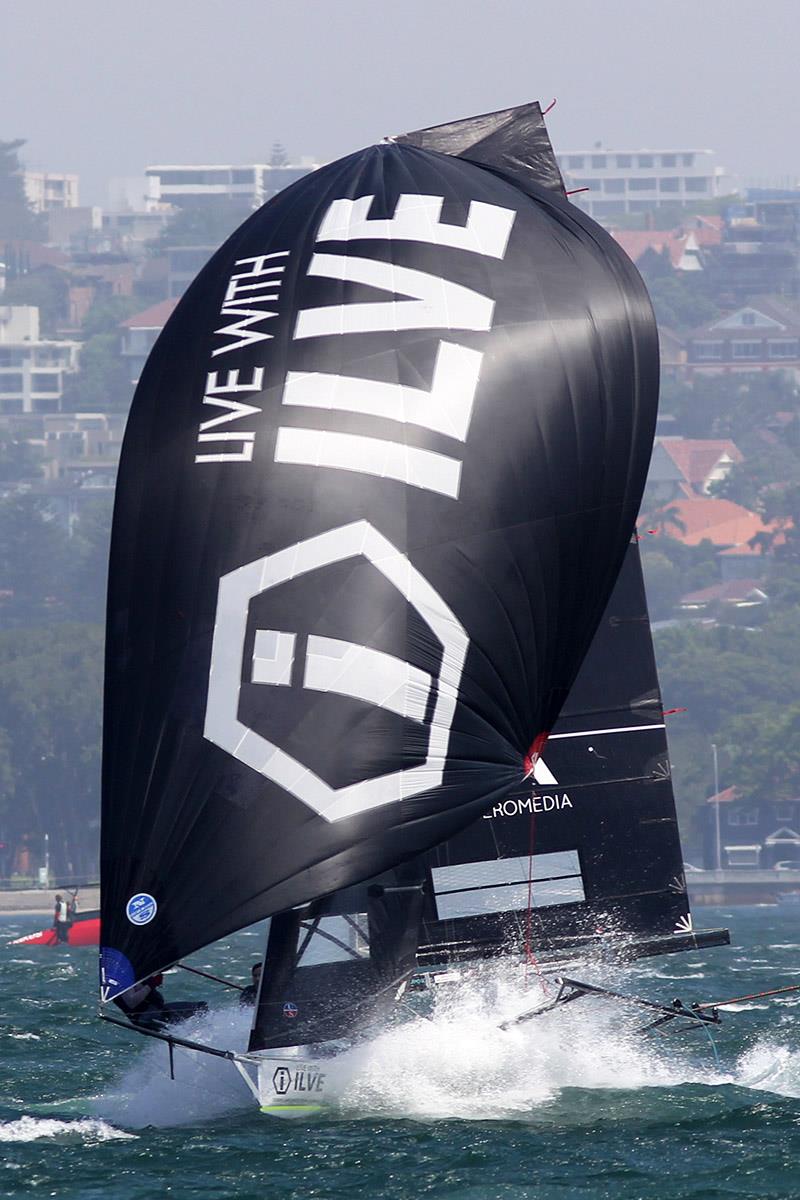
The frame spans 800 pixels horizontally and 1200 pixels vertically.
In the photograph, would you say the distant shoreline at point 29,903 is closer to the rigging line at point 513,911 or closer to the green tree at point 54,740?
the green tree at point 54,740

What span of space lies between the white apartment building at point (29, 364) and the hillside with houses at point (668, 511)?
0.57ft

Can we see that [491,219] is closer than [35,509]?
Yes

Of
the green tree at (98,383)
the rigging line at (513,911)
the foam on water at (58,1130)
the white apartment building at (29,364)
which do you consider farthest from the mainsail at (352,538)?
the white apartment building at (29,364)

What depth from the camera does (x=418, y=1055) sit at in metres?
11.8

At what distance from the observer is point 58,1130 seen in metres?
11.6

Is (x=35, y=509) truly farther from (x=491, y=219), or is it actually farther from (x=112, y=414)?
(x=491, y=219)

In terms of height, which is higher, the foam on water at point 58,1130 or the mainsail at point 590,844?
the mainsail at point 590,844

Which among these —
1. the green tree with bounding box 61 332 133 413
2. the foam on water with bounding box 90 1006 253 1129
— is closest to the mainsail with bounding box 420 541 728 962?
the foam on water with bounding box 90 1006 253 1129

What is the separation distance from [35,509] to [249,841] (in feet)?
372

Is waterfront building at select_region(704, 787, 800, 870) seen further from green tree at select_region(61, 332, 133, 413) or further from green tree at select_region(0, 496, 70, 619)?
green tree at select_region(61, 332, 133, 413)

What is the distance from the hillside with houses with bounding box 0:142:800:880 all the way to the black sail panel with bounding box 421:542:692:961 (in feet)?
14.7

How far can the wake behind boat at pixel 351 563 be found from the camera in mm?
10852

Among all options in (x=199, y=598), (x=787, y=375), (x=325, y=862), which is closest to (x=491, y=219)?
(x=199, y=598)

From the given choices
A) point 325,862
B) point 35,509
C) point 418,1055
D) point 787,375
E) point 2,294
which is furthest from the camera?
point 2,294
